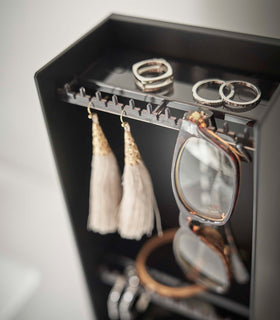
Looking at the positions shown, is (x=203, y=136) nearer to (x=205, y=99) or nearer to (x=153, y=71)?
(x=205, y=99)

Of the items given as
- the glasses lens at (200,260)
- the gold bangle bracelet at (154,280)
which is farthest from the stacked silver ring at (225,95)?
the gold bangle bracelet at (154,280)

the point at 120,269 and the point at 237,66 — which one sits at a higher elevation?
the point at 237,66

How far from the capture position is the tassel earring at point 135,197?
32.3 inches

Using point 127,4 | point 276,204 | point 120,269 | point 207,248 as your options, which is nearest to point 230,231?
point 207,248

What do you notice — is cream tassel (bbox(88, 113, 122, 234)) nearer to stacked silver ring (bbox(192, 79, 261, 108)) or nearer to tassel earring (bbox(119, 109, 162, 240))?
tassel earring (bbox(119, 109, 162, 240))

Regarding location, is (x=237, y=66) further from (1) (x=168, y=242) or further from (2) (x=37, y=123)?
(2) (x=37, y=123)

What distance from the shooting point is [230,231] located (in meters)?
0.95

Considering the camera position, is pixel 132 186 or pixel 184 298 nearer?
pixel 132 186

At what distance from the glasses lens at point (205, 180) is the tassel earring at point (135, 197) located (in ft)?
0.29

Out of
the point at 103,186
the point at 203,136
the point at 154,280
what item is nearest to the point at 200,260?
the point at 154,280

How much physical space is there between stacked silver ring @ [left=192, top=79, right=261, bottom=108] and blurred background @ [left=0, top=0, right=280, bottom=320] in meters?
0.11

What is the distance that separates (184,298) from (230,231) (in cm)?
21

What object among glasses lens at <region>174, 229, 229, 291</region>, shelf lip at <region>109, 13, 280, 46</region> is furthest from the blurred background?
glasses lens at <region>174, 229, 229, 291</region>

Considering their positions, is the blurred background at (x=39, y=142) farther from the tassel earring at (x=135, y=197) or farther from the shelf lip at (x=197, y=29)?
the tassel earring at (x=135, y=197)
